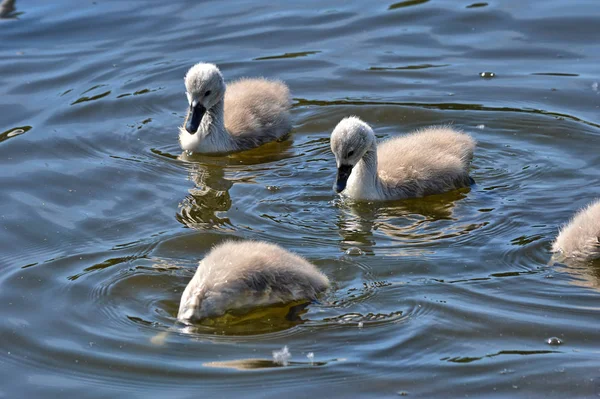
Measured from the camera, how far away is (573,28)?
1185 centimetres

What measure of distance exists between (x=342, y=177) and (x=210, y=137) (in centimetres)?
176

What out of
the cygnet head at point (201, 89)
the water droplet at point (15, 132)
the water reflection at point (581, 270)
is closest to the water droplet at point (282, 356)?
the water reflection at point (581, 270)

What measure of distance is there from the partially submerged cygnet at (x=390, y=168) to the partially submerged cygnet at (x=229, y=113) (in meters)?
1.51

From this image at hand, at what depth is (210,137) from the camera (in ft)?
30.7

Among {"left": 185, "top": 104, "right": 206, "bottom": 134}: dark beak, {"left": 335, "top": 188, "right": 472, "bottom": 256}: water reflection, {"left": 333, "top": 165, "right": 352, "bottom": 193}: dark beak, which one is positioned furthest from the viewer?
{"left": 185, "top": 104, "right": 206, "bottom": 134}: dark beak

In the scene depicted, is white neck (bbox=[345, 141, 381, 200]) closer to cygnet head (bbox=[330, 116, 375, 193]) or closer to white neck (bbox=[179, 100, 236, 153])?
cygnet head (bbox=[330, 116, 375, 193])

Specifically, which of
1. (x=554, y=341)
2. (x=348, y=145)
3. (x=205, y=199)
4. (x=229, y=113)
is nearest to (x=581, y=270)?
(x=554, y=341)

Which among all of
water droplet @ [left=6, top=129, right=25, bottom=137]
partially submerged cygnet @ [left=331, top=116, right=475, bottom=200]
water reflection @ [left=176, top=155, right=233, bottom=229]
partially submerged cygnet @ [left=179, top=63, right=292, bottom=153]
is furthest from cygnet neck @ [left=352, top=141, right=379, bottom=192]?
water droplet @ [left=6, top=129, right=25, bottom=137]

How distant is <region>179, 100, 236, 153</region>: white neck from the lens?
9312mm

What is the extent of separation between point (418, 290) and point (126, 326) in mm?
1780

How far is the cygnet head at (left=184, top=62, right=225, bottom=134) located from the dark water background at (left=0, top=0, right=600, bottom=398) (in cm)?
41

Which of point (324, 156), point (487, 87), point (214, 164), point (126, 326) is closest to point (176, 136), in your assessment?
point (214, 164)

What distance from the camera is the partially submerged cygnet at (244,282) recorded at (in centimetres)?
591

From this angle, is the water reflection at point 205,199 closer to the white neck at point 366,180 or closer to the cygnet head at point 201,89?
the cygnet head at point 201,89
